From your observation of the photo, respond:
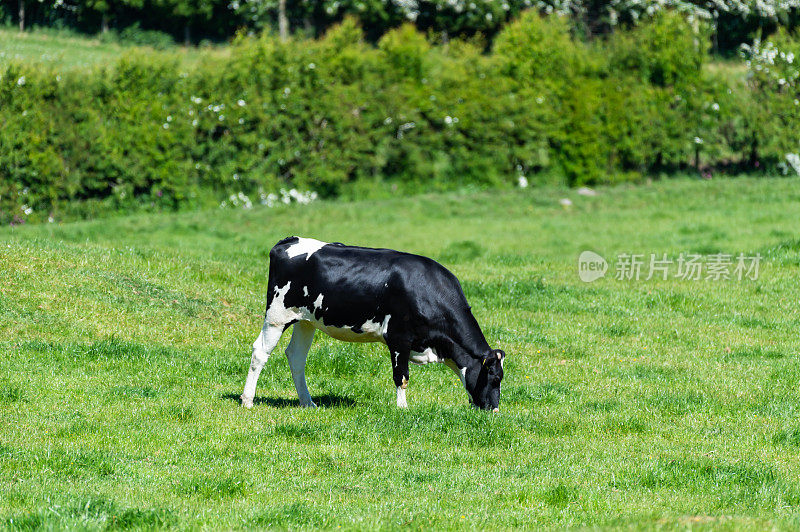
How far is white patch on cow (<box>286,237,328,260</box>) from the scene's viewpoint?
11836mm

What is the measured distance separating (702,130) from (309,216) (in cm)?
1627

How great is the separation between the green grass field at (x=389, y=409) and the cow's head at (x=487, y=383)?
0.22 m

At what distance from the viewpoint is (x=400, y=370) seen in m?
11.5

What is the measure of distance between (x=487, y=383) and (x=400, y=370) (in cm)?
104

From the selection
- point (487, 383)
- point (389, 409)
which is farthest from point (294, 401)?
point (487, 383)

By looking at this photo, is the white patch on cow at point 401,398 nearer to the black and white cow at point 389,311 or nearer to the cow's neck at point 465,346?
the black and white cow at point 389,311

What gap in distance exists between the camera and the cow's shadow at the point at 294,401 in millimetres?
12014

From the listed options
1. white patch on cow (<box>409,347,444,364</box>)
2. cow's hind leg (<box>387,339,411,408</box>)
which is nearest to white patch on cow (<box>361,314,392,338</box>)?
cow's hind leg (<box>387,339,411,408</box>)

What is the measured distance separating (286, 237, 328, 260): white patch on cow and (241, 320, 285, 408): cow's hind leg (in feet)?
2.95

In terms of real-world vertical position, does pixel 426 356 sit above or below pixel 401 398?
above

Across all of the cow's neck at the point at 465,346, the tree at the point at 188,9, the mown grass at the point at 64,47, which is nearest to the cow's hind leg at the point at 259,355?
the cow's neck at the point at 465,346

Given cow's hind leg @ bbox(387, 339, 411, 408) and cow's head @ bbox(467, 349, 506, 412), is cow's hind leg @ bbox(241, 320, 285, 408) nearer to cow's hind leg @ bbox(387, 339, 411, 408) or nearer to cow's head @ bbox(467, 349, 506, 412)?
cow's hind leg @ bbox(387, 339, 411, 408)

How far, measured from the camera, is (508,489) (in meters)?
8.90

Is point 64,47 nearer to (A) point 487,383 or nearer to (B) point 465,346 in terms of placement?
(B) point 465,346
